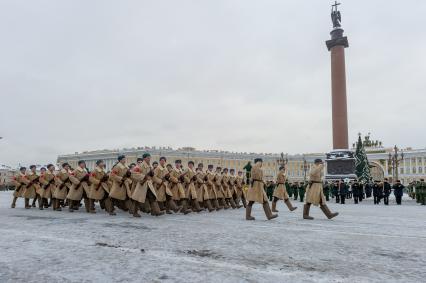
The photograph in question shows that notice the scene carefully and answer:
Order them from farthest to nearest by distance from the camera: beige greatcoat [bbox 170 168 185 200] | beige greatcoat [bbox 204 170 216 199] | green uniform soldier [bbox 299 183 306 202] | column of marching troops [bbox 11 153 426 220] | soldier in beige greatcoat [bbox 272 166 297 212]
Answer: green uniform soldier [bbox 299 183 306 202], beige greatcoat [bbox 204 170 216 199], soldier in beige greatcoat [bbox 272 166 297 212], beige greatcoat [bbox 170 168 185 200], column of marching troops [bbox 11 153 426 220]

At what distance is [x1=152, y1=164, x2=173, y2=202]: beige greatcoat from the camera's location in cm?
1203

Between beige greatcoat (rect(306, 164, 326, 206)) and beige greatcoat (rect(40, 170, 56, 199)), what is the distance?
9.23 metres

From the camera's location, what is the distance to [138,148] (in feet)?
362

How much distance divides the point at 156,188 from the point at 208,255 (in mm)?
7057

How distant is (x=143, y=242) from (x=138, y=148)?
347 ft

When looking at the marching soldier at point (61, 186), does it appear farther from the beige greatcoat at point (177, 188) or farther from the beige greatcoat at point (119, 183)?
the beige greatcoat at point (177, 188)

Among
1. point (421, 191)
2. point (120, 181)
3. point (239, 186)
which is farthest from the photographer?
point (421, 191)

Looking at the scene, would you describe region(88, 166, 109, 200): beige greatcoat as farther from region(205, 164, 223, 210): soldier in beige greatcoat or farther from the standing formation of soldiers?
region(205, 164, 223, 210): soldier in beige greatcoat

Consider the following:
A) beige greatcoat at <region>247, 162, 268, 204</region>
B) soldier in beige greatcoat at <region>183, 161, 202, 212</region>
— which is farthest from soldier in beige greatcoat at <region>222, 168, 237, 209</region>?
beige greatcoat at <region>247, 162, 268, 204</region>

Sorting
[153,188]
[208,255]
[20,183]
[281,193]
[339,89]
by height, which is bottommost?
[208,255]

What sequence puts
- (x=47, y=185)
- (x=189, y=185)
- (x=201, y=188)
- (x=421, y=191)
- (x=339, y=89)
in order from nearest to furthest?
(x=189, y=185), (x=201, y=188), (x=47, y=185), (x=421, y=191), (x=339, y=89)

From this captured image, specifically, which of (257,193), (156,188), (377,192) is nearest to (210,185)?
(156,188)

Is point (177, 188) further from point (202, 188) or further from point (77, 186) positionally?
point (77, 186)

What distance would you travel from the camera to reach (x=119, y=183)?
475 inches
